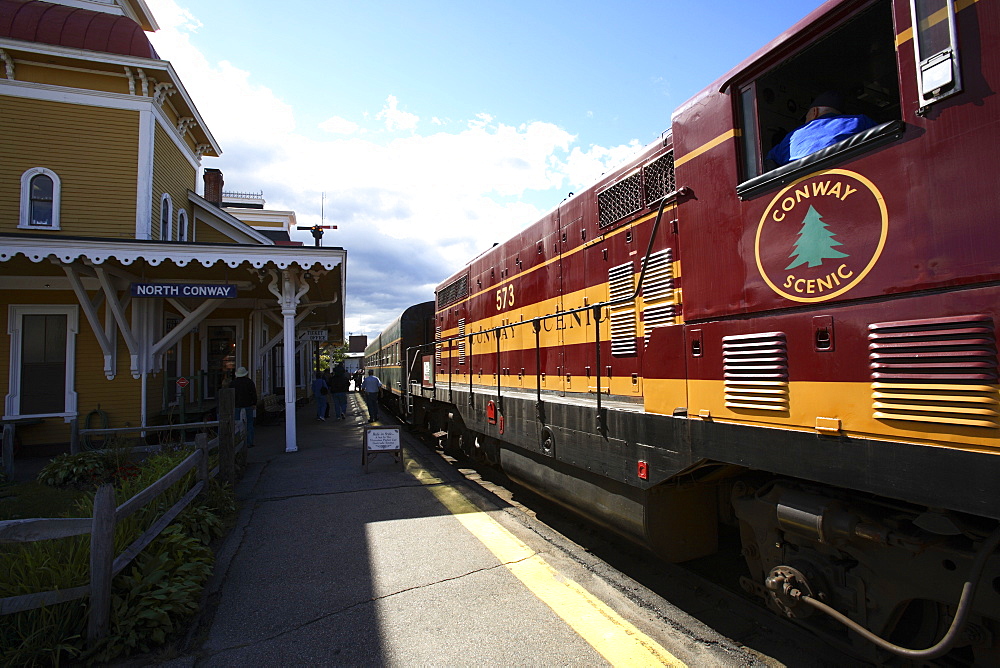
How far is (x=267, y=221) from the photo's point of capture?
32.8m

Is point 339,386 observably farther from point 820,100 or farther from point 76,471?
point 820,100

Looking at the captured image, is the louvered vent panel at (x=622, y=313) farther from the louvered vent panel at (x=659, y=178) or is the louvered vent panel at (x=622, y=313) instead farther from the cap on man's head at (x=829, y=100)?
the cap on man's head at (x=829, y=100)

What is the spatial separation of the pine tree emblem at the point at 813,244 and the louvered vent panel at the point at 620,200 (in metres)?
2.06

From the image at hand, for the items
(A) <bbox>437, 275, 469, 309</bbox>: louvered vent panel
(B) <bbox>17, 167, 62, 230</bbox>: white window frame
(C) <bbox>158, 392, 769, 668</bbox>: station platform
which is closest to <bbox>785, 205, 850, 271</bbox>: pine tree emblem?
(C) <bbox>158, 392, 769, 668</bbox>: station platform

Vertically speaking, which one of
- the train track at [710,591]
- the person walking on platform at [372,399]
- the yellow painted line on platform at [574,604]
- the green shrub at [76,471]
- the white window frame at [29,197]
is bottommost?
the train track at [710,591]

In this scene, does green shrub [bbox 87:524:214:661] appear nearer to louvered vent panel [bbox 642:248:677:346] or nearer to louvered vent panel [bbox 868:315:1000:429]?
louvered vent panel [bbox 642:248:677:346]

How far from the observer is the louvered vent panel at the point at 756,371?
2631 millimetres

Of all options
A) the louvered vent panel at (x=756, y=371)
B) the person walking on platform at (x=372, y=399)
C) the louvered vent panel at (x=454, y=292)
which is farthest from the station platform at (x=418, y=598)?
the person walking on platform at (x=372, y=399)

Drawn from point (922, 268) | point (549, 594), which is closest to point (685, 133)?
point (922, 268)

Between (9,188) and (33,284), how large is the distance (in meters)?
2.27

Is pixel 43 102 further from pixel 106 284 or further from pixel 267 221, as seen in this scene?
pixel 267 221

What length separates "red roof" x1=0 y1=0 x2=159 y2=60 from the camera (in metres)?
11.3

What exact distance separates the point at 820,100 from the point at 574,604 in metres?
3.47

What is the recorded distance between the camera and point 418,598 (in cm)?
383
